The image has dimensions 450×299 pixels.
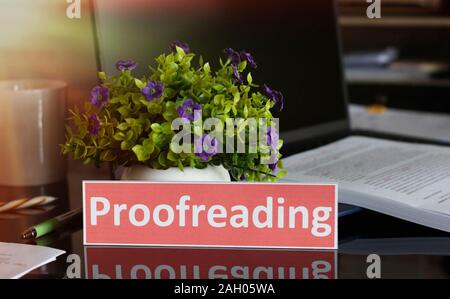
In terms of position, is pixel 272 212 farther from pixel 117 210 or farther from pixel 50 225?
pixel 50 225

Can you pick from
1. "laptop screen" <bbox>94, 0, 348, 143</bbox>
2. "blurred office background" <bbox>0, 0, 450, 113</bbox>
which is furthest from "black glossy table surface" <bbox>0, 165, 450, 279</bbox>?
"blurred office background" <bbox>0, 0, 450, 113</bbox>

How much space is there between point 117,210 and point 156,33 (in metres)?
0.36

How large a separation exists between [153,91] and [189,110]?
5 cm

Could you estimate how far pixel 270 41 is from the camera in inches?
45.1

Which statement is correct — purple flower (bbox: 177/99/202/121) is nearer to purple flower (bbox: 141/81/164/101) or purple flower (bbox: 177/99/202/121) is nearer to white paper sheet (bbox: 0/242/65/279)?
purple flower (bbox: 141/81/164/101)

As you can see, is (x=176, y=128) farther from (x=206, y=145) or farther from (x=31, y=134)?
(x=31, y=134)

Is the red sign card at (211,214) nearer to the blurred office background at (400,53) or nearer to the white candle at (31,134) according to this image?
the white candle at (31,134)

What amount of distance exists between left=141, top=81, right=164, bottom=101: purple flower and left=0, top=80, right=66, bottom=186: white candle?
0.32 m

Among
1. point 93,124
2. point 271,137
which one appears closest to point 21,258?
point 93,124

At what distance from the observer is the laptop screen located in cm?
92

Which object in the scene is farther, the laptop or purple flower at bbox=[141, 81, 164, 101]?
the laptop

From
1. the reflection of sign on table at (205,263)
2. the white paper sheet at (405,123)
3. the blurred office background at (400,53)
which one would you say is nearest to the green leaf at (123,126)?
the reflection of sign on table at (205,263)
